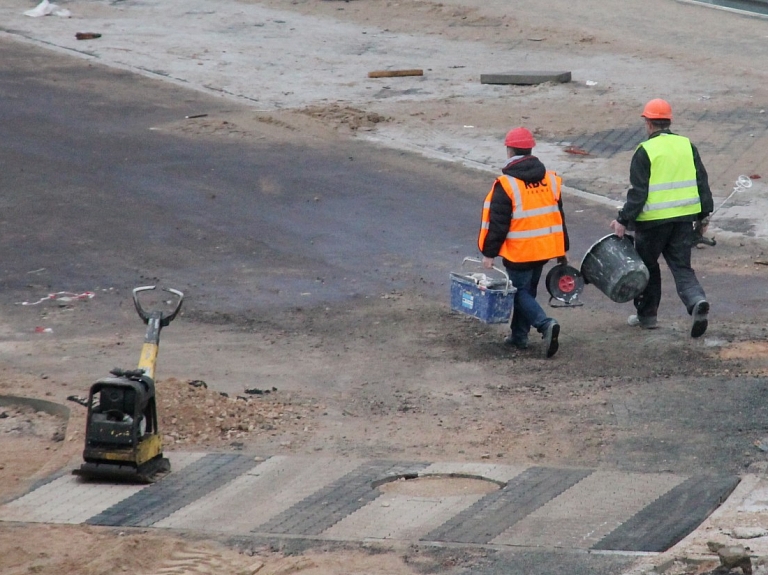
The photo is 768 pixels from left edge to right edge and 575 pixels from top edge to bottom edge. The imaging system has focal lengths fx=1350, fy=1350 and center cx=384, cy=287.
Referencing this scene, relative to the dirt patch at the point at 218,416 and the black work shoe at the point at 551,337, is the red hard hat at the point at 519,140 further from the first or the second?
the dirt patch at the point at 218,416

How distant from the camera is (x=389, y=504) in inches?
316

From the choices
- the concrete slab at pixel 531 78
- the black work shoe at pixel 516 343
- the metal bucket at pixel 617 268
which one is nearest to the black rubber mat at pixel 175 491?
the black work shoe at pixel 516 343

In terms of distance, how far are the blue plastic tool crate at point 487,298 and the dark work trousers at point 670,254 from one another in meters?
1.16

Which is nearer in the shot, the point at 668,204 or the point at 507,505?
the point at 507,505

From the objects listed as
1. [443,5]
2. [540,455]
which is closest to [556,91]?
[443,5]

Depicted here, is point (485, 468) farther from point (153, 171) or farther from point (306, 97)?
point (306, 97)

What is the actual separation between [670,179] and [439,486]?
12.6 ft

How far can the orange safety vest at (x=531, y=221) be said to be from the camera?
1065 centimetres

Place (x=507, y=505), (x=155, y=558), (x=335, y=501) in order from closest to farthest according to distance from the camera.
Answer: (x=155, y=558), (x=507, y=505), (x=335, y=501)

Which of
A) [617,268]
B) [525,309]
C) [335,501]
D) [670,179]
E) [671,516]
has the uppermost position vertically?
[670,179]

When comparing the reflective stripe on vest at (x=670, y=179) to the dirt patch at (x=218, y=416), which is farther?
the reflective stripe on vest at (x=670, y=179)

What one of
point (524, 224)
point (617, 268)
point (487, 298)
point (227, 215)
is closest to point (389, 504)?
point (487, 298)

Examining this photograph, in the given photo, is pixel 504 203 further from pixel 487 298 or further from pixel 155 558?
pixel 155 558

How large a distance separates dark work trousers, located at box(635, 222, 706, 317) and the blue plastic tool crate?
3.81 ft
